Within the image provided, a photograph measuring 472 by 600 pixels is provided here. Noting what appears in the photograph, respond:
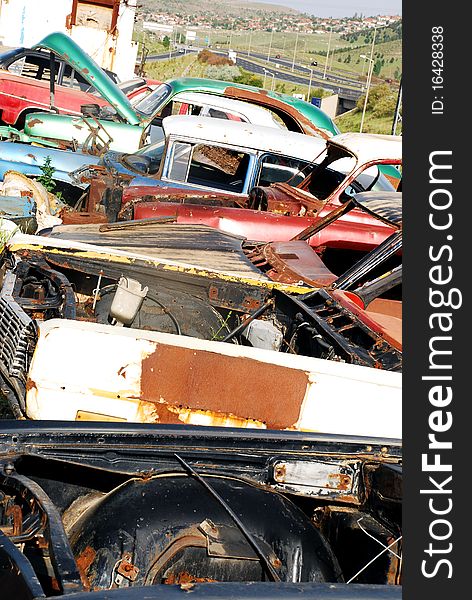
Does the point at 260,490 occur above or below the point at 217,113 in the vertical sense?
below

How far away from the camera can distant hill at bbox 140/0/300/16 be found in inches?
6506

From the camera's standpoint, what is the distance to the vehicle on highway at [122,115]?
40.5 ft

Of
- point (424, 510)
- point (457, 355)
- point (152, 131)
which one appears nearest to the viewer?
point (424, 510)

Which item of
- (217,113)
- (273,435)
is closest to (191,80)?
(217,113)

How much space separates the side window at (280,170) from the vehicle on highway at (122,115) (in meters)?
2.51

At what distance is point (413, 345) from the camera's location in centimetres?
240

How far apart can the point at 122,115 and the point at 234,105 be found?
183 cm

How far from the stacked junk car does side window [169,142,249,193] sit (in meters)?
1.55

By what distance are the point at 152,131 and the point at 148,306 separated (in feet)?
28.9

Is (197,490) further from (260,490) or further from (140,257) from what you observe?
(140,257)

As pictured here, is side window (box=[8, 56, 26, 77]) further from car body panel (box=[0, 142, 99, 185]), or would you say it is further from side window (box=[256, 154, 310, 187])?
side window (box=[256, 154, 310, 187])

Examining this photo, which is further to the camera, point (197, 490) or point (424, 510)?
point (197, 490)

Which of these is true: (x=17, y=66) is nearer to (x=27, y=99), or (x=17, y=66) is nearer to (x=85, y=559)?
(x=27, y=99)

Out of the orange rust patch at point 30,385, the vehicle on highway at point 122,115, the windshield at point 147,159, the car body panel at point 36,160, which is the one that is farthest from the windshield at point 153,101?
the orange rust patch at point 30,385
